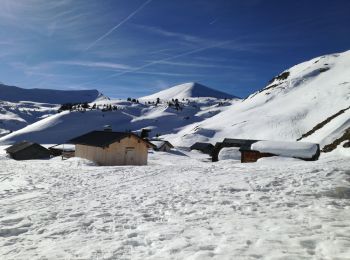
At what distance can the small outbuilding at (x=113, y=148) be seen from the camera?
38.8m

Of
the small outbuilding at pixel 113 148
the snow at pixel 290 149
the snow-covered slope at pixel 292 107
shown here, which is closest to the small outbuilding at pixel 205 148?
the snow-covered slope at pixel 292 107

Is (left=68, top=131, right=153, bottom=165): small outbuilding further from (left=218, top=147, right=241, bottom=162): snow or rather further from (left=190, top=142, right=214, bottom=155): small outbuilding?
(left=190, top=142, right=214, bottom=155): small outbuilding

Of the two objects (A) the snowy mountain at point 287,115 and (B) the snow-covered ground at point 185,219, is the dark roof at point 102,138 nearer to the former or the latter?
(B) the snow-covered ground at point 185,219

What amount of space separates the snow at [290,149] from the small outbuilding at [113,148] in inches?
521

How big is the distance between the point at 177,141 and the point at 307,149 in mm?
85633

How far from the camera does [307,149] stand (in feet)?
103

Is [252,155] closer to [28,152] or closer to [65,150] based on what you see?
[65,150]

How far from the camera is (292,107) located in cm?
10956

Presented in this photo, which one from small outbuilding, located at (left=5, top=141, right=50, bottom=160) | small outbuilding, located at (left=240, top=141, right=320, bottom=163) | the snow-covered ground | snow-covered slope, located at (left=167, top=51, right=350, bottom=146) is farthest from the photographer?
snow-covered slope, located at (left=167, top=51, right=350, bottom=146)

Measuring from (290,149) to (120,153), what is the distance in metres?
17.5

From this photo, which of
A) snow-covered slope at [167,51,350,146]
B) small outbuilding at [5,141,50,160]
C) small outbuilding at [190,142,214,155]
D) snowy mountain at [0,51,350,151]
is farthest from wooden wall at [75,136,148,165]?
small outbuilding at [190,142,214,155]

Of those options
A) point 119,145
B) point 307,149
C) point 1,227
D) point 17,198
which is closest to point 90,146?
point 119,145

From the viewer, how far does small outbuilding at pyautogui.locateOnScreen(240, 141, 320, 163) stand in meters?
31.0

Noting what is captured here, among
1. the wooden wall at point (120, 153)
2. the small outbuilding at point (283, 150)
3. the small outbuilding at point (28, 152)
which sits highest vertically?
the small outbuilding at point (283, 150)
